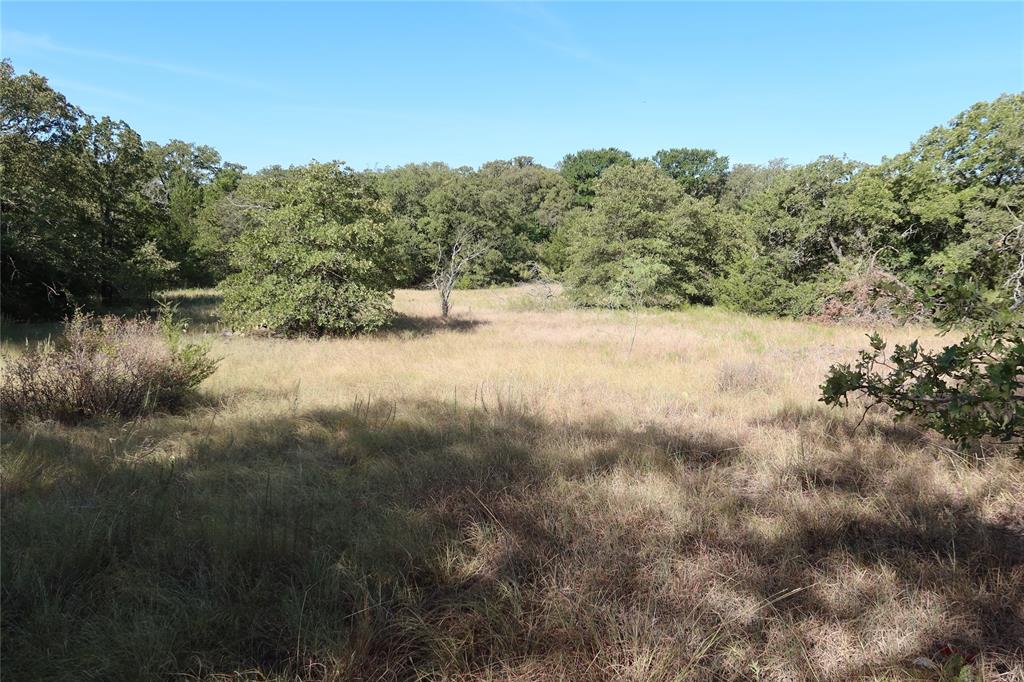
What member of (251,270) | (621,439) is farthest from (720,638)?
(251,270)

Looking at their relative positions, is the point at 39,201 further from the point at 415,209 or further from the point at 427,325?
the point at 415,209

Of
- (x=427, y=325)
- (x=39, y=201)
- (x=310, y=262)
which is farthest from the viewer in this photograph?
(x=427, y=325)

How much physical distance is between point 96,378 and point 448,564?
5.28m

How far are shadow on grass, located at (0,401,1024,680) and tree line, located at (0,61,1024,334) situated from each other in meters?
1.66

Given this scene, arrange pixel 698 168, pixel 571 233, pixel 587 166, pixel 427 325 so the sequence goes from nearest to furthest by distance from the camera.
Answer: pixel 427 325, pixel 571 233, pixel 698 168, pixel 587 166

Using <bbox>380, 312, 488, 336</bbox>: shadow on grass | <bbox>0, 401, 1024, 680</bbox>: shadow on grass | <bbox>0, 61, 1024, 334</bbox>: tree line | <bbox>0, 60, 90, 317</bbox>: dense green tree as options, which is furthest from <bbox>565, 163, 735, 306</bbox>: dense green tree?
<bbox>0, 401, 1024, 680</bbox>: shadow on grass

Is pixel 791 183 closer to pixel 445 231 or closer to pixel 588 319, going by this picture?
pixel 588 319

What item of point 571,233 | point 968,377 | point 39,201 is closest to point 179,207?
point 39,201

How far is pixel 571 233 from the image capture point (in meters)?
30.4

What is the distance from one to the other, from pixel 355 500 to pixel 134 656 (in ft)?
5.46

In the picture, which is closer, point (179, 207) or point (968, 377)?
point (968, 377)

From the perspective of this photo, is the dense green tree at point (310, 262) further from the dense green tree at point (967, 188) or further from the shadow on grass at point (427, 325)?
the dense green tree at point (967, 188)

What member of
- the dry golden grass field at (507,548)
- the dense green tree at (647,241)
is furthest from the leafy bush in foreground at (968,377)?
the dense green tree at (647,241)

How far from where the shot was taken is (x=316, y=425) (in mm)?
5641
